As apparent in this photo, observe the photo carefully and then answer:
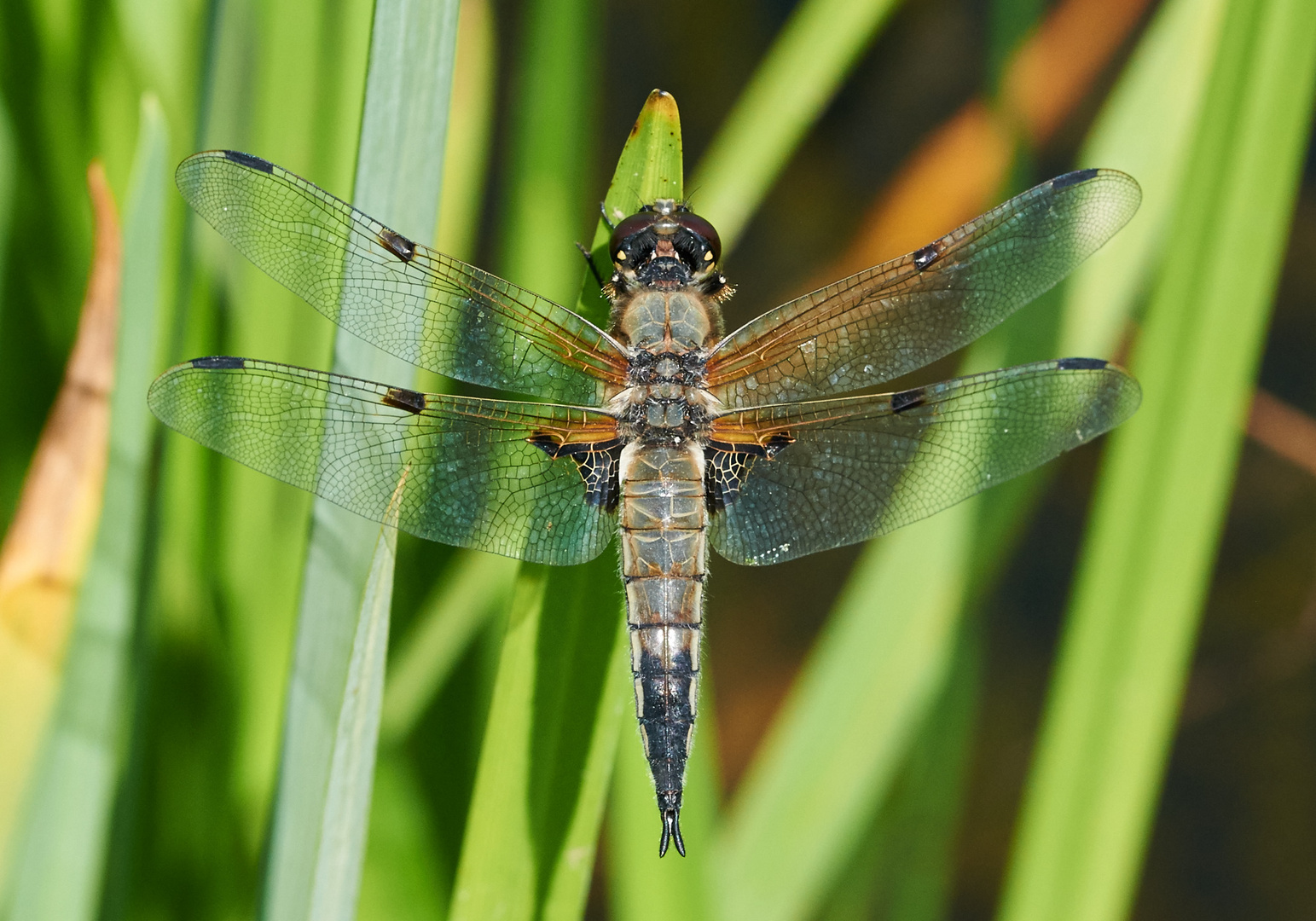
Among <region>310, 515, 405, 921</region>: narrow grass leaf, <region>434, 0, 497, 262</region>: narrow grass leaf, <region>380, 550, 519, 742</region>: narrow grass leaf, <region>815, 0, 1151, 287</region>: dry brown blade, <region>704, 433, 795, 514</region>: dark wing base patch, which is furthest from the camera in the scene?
<region>815, 0, 1151, 287</region>: dry brown blade

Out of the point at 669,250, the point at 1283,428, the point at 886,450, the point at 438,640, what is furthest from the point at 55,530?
the point at 1283,428

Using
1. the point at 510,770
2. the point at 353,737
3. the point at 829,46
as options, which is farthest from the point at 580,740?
the point at 829,46

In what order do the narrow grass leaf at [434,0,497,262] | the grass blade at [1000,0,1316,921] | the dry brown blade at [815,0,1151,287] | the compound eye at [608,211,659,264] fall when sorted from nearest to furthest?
the grass blade at [1000,0,1316,921] → the compound eye at [608,211,659,264] → the narrow grass leaf at [434,0,497,262] → the dry brown blade at [815,0,1151,287]

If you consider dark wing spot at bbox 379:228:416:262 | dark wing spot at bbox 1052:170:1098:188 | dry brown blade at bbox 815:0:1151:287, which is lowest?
dark wing spot at bbox 379:228:416:262

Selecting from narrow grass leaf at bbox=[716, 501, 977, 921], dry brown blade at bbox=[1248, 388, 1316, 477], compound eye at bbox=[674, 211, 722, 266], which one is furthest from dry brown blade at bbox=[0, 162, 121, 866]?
dry brown blade at bbox=[1248, 388, 1316, 477]

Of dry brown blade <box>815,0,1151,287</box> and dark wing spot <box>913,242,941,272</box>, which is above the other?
dry brown blade <box>815,0,1151,287</box>

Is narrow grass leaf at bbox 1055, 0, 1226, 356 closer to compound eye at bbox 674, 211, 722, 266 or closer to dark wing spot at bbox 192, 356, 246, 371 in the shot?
compound eye at bbox 674, 211, 722, 266
